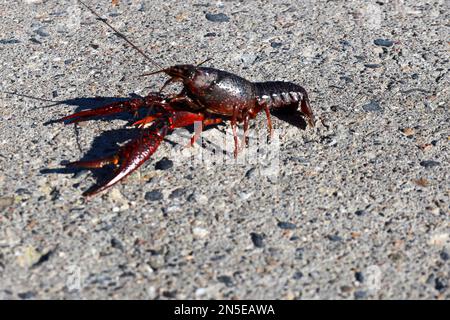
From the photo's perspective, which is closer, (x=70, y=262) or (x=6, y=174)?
(x=70, y=262)

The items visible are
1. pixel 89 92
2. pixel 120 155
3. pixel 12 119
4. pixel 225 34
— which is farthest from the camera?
pixel 225 34

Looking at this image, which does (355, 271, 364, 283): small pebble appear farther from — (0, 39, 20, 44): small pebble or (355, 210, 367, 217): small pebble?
(0, 39, 20, 44): small pebble

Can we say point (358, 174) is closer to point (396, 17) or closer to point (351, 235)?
point (351, 235)

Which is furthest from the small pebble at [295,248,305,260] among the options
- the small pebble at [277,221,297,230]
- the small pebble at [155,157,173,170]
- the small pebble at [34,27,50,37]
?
the small pebble at [34,27,50,37]

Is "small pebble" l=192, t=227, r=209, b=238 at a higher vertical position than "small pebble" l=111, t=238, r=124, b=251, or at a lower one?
higher

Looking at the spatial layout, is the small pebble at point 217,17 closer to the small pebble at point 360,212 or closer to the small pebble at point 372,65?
the small pebble at point 372,65

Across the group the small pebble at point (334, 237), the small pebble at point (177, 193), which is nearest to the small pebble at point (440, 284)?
the small pebble at point (334, 237)
